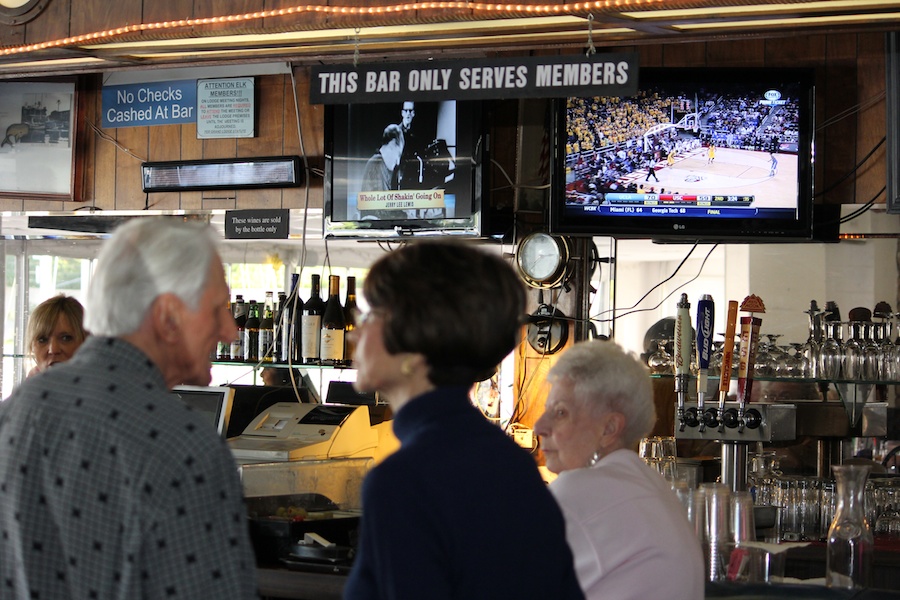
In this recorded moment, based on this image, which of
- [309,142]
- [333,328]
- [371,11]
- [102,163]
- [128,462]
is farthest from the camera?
[102,163]

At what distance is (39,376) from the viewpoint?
160cm

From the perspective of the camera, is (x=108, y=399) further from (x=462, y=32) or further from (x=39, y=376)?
(x=462, y=32)

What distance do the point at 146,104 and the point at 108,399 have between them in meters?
4.06

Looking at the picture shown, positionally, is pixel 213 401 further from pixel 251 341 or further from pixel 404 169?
pixel 404 169

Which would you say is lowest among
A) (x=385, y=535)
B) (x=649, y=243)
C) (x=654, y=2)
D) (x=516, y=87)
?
(x=385, y=535)

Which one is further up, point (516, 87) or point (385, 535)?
point (516, 87)

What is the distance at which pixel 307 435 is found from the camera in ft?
14.6

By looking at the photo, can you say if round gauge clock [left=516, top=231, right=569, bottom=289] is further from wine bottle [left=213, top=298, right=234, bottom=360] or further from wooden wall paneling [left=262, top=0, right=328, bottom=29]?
wine bottle [left=213, top=298, right=234, bottom=360]

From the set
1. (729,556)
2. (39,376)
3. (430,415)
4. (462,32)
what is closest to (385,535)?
(430,415)

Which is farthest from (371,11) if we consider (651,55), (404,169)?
(651,55)

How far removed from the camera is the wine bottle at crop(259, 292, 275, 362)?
5.18 meters

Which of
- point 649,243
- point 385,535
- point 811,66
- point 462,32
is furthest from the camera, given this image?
point 649,243

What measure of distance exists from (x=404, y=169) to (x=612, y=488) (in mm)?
2603

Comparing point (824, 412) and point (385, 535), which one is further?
point (824, 412)
